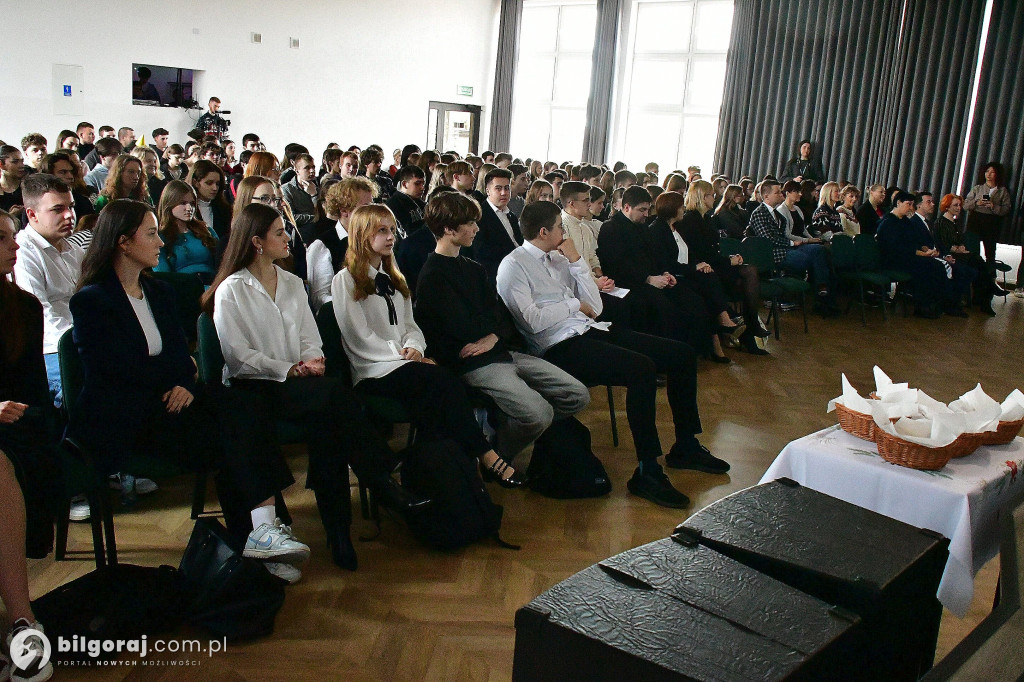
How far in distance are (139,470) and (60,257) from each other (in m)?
1.27

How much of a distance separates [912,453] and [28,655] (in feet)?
7.77

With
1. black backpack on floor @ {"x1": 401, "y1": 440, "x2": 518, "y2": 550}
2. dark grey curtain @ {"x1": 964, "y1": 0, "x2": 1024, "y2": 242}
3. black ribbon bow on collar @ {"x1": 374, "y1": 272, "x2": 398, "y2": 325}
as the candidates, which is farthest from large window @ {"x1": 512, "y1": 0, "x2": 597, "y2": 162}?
black backpack on floor @ {"x1": 401, "y1": 440, "x2": 518, "y2": 550}

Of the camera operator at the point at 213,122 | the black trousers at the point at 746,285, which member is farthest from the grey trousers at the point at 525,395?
the camera operator at the point at 213,122

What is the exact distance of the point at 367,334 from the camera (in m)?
3.26

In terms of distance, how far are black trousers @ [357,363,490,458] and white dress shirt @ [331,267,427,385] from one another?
5cm

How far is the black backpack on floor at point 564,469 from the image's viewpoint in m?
3.48

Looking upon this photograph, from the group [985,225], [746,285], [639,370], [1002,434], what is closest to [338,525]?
[639,370]

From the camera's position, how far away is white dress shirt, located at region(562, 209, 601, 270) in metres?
5.28

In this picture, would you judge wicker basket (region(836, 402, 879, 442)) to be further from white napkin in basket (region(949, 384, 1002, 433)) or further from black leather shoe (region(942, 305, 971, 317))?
black leather shoe (region(942, 305, 971, 317))

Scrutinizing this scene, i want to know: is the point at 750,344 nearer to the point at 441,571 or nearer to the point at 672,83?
the point at 441,571

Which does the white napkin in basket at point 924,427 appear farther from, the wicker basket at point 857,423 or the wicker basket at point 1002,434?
the wicker basket at point 1002,434

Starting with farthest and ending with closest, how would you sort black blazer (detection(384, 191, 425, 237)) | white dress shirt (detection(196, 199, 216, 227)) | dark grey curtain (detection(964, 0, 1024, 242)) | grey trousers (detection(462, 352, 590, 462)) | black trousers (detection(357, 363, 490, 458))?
dark grey curtain (detection(964, 0, 1024, 242))
black blazer (detection(384, 191, 425, 237))
white dress shirt (detection(196, 199, 216, 227))
grey trousers (detection(462, 352, 590, 462))
black trousers (detection(357, 363, 490, 458))

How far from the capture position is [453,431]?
3.19 metres

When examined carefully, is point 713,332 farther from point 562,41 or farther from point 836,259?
point 562,41
